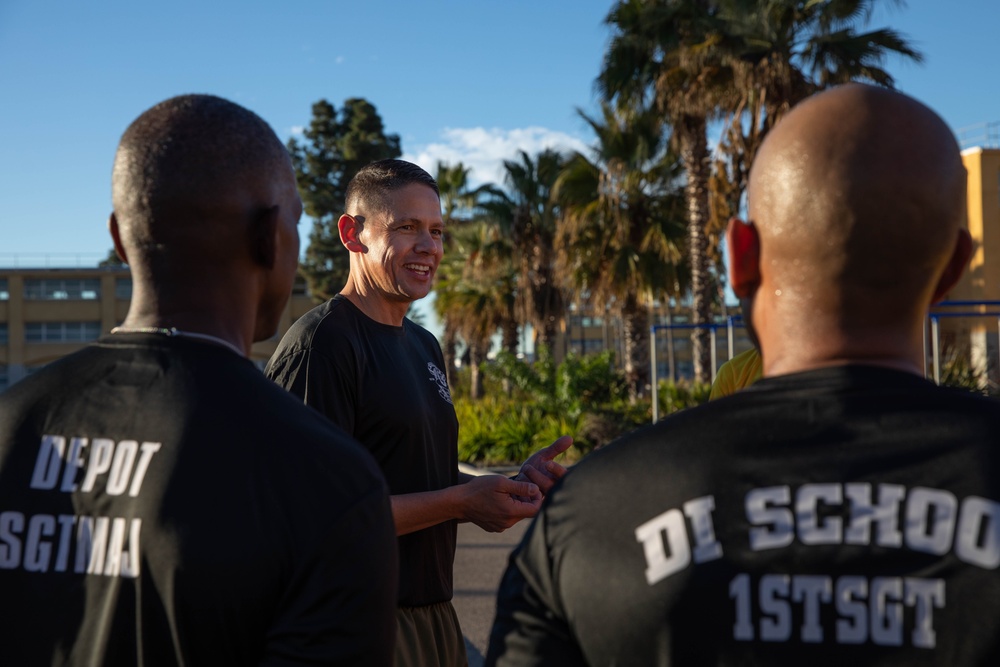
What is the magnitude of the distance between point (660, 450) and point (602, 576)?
0.63ft

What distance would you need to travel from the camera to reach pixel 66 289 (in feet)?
193

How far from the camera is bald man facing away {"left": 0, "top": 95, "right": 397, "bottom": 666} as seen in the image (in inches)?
56.6

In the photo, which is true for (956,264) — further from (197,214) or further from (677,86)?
(677,86)

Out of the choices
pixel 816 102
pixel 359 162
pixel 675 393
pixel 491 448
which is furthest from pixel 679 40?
pixel 359 162

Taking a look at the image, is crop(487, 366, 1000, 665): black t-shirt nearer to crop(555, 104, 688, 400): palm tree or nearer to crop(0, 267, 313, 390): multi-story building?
crop(555, 104, 688, 400): palm tree

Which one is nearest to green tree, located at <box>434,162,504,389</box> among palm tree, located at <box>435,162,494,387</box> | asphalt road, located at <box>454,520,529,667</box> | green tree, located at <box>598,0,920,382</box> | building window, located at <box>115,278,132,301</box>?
palm tree, located at <box>435,162,494,387</box>

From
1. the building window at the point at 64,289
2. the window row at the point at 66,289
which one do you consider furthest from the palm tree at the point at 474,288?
the building window at the point at 64,289

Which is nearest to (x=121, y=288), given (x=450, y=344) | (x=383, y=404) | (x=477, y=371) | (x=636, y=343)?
(x=450, y=344)

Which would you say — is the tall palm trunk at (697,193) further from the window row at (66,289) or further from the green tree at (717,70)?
the window row at (66,289)

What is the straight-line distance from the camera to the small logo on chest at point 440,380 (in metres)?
3.29

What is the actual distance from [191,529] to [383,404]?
1.53 metres

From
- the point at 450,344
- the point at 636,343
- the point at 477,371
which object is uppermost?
the point at 636,343

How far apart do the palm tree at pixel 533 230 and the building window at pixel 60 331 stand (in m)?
38.6

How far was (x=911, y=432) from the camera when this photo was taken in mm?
1308
